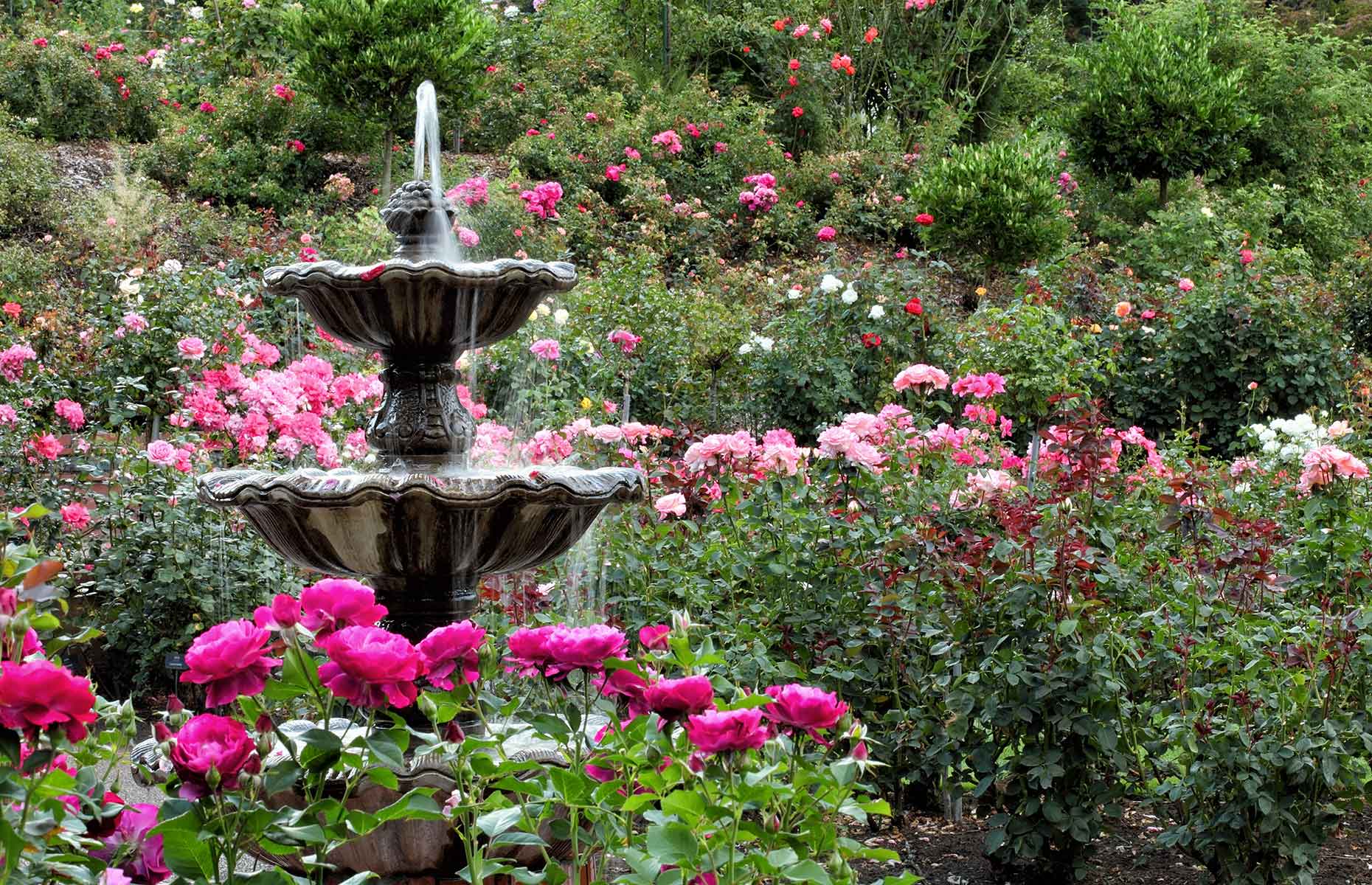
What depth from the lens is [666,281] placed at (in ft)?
33.7

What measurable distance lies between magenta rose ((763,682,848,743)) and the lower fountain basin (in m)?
1.22

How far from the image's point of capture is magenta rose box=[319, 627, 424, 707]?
129cm

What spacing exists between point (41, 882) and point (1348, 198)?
14053 mm

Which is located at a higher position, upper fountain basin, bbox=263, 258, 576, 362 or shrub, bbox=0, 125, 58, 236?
upper fountain basin, bbox=263, 258, 576, 362

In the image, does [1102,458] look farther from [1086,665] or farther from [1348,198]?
[1348,198]

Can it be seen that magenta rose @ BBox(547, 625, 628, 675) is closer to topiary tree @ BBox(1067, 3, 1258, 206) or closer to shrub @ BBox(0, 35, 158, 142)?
shrub @ BBox(0, 35, 158, 142)

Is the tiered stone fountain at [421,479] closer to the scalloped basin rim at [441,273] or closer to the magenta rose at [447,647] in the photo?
the scalloped basin rim at [441,273]

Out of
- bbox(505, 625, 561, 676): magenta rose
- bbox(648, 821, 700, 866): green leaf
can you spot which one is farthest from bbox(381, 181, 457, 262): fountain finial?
bbox(648, 821, 700, 866): green leaf

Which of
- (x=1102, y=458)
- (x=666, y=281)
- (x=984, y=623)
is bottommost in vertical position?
(x=666, y=281)

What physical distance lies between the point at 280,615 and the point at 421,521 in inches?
48.7

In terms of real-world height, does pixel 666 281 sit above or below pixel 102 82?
below

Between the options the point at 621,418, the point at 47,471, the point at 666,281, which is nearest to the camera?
the point at 47,471

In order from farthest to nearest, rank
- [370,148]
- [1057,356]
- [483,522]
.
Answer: [370,148]
[1057,356]
[483,522]

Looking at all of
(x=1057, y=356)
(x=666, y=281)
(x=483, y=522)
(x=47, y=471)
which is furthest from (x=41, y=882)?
(x=666, y=281)
